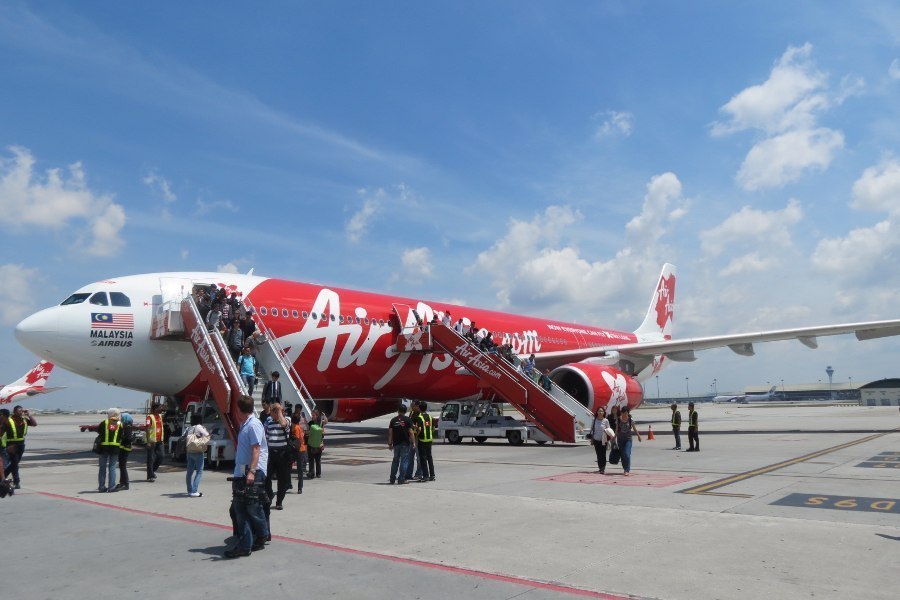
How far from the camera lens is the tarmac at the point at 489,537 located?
5082mm

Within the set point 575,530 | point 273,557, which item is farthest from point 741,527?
point 273,557

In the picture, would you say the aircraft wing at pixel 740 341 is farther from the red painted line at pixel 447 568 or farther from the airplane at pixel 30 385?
the airplane at pixel 30 385

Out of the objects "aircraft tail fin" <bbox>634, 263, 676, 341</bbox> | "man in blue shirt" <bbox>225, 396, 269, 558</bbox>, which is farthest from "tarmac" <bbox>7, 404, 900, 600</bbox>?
"aircraft tail fin" <bbox>634, 263, 676, 341</bbox>

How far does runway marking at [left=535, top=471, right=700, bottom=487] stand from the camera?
10.8 m

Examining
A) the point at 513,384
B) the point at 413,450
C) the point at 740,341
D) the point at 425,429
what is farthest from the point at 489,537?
the point at 740,341

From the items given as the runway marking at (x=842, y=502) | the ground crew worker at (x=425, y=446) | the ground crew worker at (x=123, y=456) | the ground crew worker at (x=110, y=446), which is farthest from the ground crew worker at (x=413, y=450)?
the runway marking at (x=842, y=502)

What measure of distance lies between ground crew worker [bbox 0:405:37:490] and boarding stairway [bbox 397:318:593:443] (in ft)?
34.2

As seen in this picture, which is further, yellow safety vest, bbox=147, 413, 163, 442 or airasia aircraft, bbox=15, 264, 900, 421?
airasia aircraft, bbox=15, 264, 900, 421

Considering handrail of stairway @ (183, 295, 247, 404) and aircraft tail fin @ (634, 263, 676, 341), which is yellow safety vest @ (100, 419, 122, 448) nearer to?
handrail of stairway @ (183, 295, 247, 404)

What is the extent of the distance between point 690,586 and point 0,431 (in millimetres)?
10815

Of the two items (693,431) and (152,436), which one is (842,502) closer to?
(693,431)

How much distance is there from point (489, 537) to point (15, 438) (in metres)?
8.88

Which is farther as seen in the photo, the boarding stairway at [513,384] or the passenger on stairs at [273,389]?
the boarding stairway at [513,384]

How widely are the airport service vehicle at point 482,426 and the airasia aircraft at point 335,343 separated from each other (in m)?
1.11
